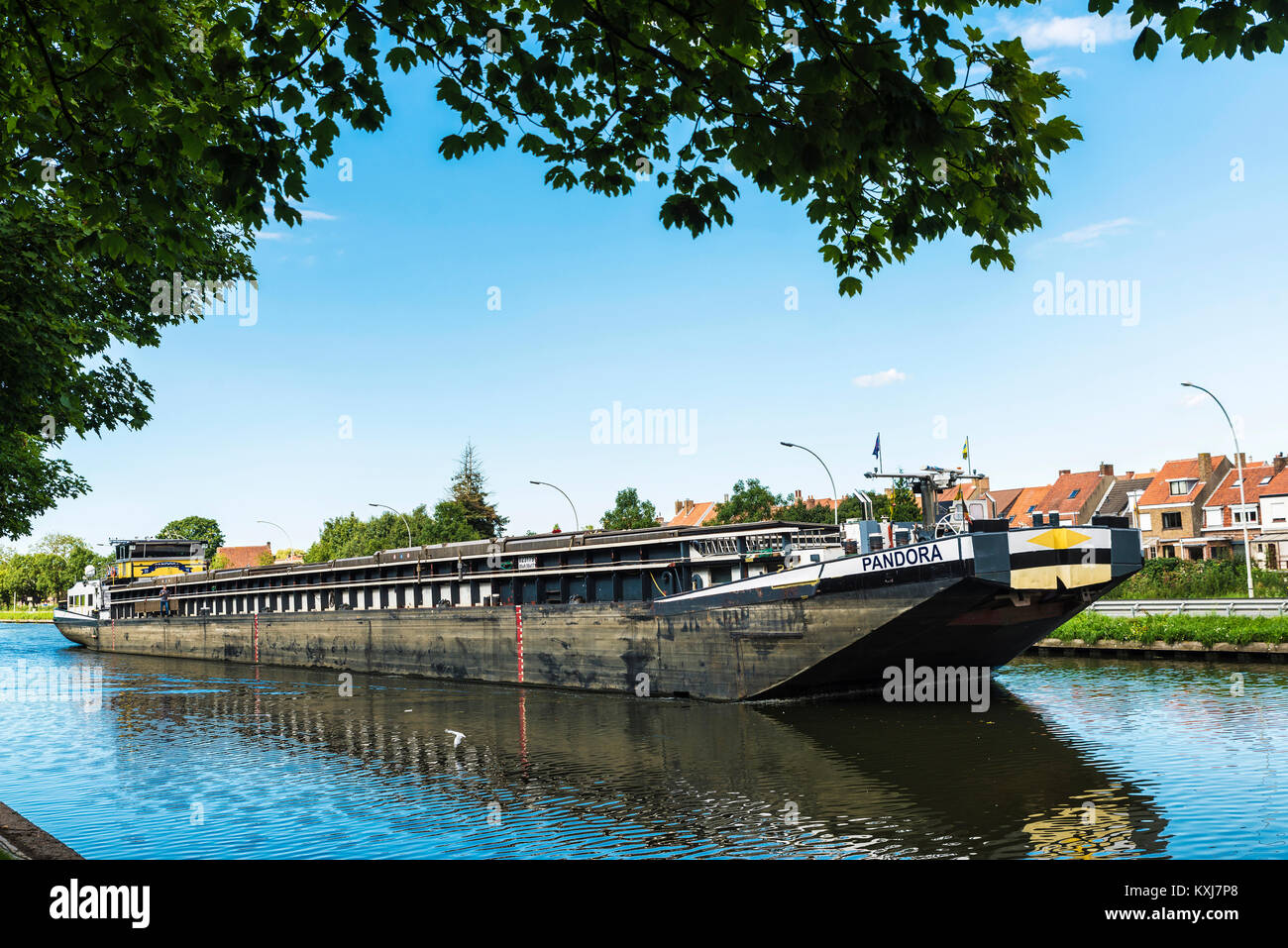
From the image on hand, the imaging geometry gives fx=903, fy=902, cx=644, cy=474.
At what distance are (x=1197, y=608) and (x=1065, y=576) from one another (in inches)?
725

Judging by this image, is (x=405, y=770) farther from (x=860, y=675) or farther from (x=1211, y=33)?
(x=1211, y=33)

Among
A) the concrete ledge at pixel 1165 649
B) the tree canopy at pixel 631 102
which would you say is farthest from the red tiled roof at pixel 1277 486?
the tree canopy at pixel 631 102

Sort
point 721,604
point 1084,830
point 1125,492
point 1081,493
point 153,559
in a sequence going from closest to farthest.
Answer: point 1084,830
point 721,604
point 153,559
point 1125,492
point 1081,493

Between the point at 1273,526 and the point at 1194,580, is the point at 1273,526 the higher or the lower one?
the higher one

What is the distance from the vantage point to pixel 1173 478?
73.2m

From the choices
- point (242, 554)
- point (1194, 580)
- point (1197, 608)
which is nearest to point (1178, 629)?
point (1197, 608)

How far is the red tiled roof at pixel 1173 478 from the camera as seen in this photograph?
236 feet

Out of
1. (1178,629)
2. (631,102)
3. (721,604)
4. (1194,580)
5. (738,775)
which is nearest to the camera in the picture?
(631,102)

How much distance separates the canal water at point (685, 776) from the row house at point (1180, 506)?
49.4 m

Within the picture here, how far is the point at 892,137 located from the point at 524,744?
56.6 feet

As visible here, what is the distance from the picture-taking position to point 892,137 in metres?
6.16

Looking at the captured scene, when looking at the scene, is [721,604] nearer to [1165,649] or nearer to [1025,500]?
[1165,649]

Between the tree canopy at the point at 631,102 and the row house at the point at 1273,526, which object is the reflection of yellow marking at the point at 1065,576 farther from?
the row house at the point at 1273,526
